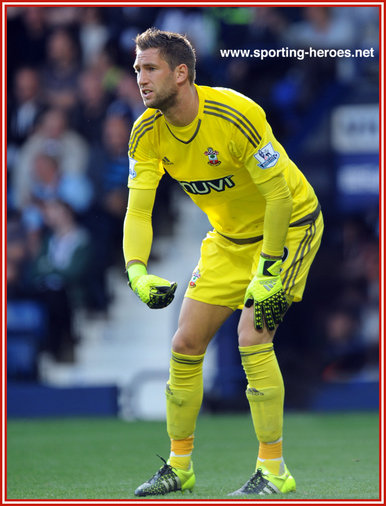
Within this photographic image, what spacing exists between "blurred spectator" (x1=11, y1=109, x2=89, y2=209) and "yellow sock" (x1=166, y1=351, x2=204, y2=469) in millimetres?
5862

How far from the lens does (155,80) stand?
5.21m

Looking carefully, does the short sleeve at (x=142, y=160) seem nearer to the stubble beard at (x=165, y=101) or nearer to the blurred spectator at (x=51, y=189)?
the stubble beard at (x=165, y=101)

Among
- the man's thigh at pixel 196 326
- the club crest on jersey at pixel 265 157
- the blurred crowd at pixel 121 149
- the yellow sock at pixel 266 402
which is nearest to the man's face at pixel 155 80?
the club crest on jersey at pixel 265 157

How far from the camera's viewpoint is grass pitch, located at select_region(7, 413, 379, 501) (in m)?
5.61

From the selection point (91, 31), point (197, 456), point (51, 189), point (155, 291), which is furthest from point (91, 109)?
point (155, 291)

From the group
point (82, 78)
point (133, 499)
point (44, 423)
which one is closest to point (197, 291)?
point (133, 499)

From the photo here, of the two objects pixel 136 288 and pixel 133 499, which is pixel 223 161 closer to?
pixel 136 288

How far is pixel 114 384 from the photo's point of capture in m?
10.5

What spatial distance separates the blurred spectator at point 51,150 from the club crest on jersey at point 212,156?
5.93 metres

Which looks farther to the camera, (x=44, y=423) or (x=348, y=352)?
(x=348, y=352)

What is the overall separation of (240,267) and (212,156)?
2.35 feet

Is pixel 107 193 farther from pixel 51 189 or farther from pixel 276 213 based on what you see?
pixel 276 213

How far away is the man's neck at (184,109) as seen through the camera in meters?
5.28

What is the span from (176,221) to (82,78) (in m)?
1.94
